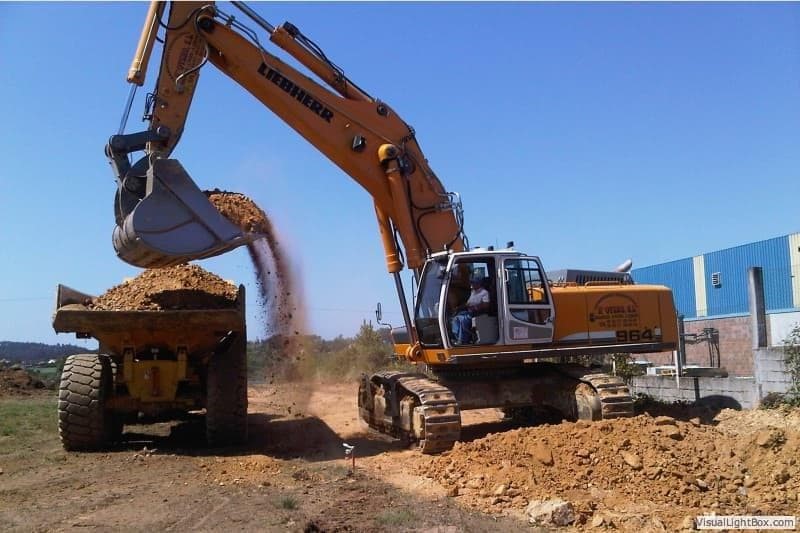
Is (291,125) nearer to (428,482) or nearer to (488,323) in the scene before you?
(488,323)

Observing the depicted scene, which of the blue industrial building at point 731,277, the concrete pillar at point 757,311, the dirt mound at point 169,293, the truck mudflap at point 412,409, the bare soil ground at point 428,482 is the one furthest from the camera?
the blue industrial building at point 731,277

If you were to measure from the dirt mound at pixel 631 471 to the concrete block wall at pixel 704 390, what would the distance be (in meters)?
2.70

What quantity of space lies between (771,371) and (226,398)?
800cm

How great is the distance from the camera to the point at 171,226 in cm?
947

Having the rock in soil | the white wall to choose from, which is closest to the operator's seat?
the rock in soil

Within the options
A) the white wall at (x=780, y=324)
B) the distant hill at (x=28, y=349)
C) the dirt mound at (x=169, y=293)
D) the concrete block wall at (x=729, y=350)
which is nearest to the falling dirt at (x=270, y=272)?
the dirt mound at (x=169, y=293)

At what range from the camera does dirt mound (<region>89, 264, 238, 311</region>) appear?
1073 centimetres

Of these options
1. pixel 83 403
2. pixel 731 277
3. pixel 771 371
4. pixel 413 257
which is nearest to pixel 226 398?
pixel 83 403

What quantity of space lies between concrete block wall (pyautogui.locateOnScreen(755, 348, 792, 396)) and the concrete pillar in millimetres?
201

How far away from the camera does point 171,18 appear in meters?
10.8

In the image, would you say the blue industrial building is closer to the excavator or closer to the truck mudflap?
the excavator

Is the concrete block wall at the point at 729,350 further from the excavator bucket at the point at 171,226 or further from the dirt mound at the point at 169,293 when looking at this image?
the excavator bucket at the point at 171,226

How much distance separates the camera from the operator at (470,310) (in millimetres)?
10414

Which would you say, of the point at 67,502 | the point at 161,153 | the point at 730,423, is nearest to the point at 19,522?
the point at 67,502
